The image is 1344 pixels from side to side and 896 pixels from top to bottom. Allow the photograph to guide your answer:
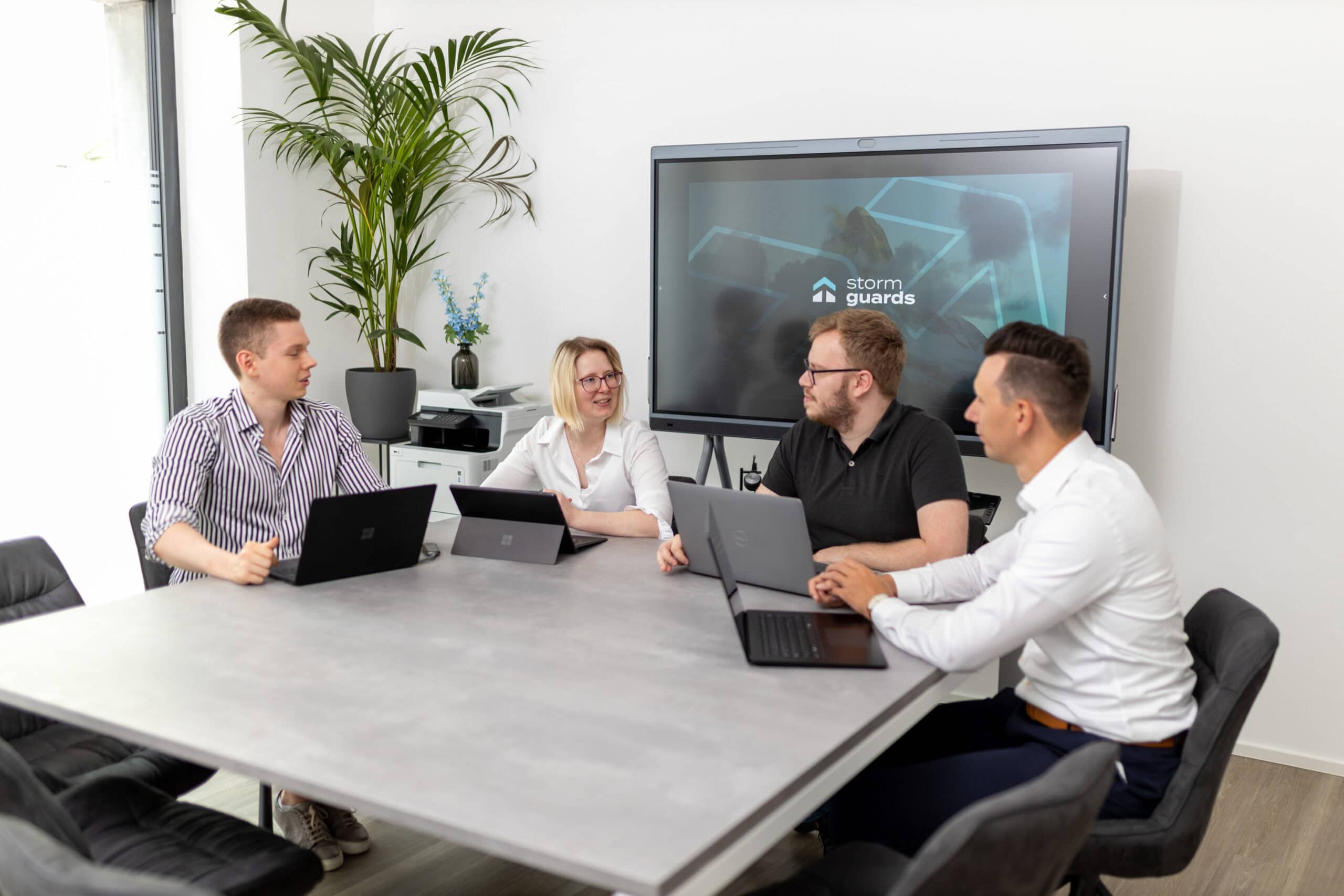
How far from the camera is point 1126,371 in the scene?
373 centimetres

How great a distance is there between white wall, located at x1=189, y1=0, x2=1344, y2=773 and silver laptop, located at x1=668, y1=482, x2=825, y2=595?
178 cm

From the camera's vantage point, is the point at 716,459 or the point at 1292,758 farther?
the point at 716,459

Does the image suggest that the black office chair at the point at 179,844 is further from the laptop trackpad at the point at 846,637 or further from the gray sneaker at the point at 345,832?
the laptop trackpad at the point at 846,637

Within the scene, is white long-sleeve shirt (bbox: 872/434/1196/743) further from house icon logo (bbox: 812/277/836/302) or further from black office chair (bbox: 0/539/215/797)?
house icon logo (bbox: 812/277/836/302)

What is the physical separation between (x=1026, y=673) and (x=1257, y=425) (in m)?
1.90

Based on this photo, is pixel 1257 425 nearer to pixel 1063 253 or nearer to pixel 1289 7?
pixel 1063 253

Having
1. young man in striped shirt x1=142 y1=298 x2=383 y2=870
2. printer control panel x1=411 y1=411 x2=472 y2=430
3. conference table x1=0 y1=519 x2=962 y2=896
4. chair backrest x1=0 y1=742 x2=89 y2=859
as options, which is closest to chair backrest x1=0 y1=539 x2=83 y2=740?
young man in striped shirt x1=142 y1=298 x2=383 y2=870

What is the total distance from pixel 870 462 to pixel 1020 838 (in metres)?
1.59

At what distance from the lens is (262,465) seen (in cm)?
288

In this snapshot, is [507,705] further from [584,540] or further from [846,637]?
[584,540]

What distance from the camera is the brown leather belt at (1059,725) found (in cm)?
197

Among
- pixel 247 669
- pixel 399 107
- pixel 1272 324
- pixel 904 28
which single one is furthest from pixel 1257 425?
pixel 399 107

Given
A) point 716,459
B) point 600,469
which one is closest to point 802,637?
point 600,469

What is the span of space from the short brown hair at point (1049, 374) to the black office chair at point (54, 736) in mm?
1743
